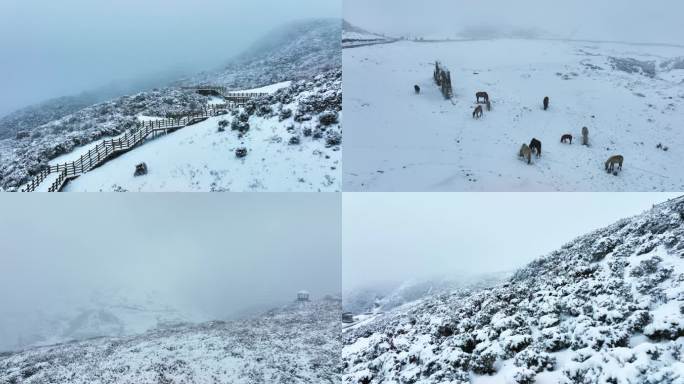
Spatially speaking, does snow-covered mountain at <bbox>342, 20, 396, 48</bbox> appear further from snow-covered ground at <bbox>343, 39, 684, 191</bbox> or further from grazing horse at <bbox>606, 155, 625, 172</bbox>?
grazing horse at <bbox>606, 155, 625, 172</bbox>

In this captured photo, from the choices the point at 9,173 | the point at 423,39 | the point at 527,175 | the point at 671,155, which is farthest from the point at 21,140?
the point at 671,155

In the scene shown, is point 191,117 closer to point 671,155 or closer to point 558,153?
point 558,153

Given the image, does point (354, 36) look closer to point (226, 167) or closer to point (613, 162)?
point (226, 167)

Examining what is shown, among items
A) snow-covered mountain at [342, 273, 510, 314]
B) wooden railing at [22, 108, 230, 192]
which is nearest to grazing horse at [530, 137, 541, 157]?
snow-covered mountain at [342, 273, 510, 314]

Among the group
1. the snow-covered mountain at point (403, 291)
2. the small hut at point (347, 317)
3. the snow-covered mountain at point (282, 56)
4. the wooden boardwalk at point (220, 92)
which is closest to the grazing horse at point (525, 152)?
the snow-covered mountain at point (403, 291)

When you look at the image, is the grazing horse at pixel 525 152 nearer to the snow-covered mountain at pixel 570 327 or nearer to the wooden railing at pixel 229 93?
the snow-covered mountain at pixel 570 327

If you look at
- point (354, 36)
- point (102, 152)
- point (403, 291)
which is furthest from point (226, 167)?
point (354, 36)
